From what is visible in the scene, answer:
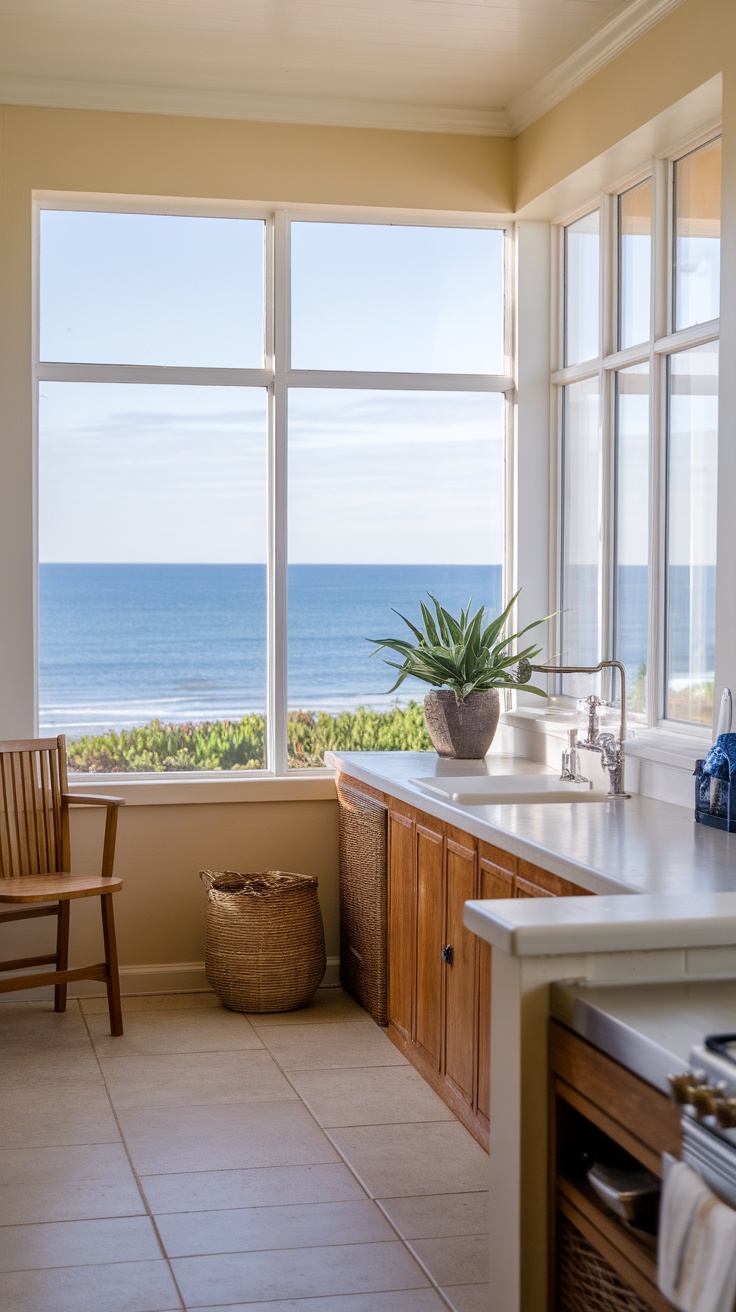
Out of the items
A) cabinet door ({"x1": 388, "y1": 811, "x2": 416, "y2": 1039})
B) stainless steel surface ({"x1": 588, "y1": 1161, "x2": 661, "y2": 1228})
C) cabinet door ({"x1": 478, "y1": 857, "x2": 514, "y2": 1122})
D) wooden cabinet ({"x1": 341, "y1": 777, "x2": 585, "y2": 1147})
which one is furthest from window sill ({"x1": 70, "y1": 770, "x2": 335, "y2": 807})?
stainless steel surface ({"x1": 588, "y1": 1161, "x2": 661, "y2": 1228})

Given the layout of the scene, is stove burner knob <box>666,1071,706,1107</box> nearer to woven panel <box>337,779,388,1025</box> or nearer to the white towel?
the white towel

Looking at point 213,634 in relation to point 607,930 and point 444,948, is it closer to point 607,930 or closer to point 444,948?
point 444,948

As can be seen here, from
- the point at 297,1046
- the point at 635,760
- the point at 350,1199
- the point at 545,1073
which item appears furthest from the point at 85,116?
the point at 545,1073

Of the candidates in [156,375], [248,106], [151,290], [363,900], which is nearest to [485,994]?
[363,900]

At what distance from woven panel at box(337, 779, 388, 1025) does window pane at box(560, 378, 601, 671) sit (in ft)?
2.96

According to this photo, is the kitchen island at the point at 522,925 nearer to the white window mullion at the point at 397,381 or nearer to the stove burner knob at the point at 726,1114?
the stove burner knob at the point at 726,1114

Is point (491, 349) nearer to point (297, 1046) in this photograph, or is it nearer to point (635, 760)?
point (635, 760)

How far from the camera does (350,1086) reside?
3.74 metres

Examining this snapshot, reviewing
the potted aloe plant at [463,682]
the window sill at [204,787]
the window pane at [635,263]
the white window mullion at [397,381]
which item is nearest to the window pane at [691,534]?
the window pane at [635,263]

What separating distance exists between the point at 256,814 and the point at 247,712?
38cm

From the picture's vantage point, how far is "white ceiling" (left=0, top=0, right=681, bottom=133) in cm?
385

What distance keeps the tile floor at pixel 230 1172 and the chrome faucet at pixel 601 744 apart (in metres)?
1.00

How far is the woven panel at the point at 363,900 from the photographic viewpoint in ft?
13.9

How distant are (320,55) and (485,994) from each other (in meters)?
2.99
